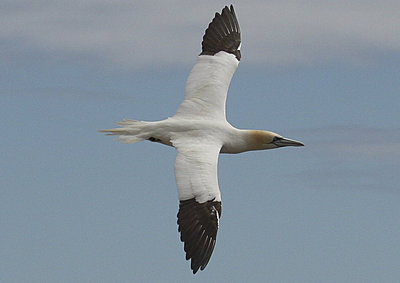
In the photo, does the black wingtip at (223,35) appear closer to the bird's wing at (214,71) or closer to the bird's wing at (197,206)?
the bird's wing at (214,71)

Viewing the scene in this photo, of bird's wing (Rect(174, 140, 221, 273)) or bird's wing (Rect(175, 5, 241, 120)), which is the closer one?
bird's wing (Rect(174, 140, 221, 273))

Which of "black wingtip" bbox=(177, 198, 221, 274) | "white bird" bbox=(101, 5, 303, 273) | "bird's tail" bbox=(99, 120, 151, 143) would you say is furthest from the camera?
"bird's tail" bbox=(99, 120, 151, 143)

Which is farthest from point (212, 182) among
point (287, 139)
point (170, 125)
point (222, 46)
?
point (222, 46)

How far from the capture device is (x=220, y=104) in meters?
23.1

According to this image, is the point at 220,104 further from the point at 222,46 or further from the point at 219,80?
the point at 222,46

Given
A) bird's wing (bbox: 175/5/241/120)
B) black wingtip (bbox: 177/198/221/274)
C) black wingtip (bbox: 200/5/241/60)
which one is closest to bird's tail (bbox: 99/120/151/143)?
bird's wing (bbox: 175/5/241/120)

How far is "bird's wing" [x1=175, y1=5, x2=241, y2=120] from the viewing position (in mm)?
22812

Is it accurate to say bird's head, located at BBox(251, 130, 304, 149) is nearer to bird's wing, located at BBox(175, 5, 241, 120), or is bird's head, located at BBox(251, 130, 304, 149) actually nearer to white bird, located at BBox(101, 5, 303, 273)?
white bird, located at BBox(101, 5, 303, 273)

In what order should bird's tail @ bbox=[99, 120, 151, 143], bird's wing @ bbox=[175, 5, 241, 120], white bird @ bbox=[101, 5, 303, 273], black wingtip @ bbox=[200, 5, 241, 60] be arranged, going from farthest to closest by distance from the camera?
black wingtip @ bbox=[200, 5, 241, 60] < bird's wing @ bbox=[175, 5, 241, 120] < bird's tail @ bbox=[99, 120, 151, 143] < white bird @ bbox=[101, 5, 303, 273]

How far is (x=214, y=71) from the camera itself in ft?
78.5

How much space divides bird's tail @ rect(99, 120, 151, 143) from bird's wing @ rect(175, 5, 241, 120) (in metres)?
1.06

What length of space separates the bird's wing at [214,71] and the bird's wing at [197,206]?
216 centimetres

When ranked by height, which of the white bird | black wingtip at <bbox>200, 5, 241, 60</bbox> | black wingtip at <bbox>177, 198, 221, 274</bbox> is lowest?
black wingtip at <bbox>177, 198, 221, 274</bbox>

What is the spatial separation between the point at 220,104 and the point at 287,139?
5.92 ft
